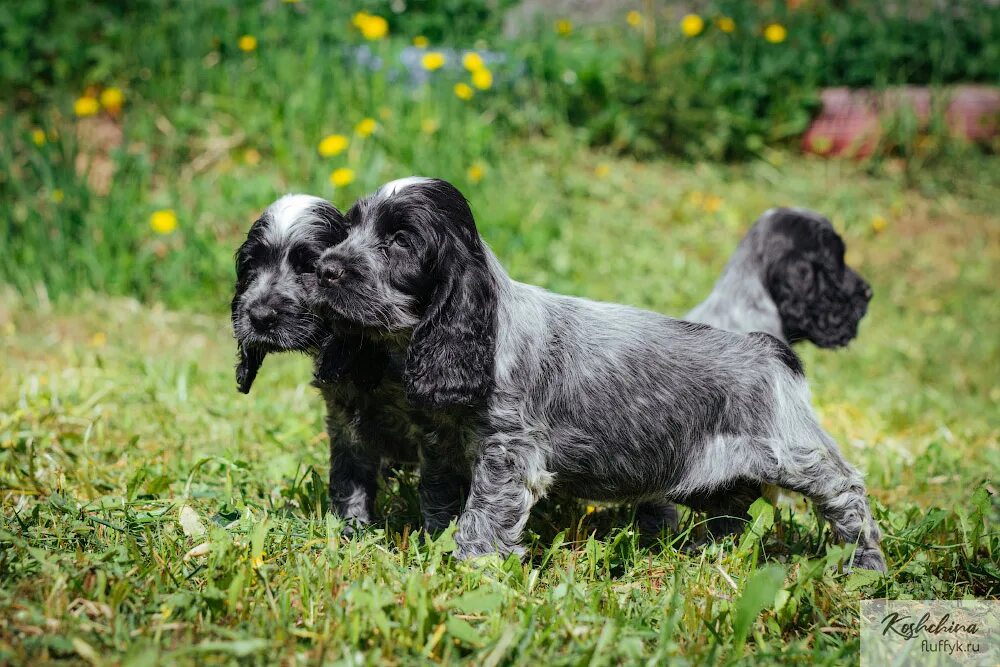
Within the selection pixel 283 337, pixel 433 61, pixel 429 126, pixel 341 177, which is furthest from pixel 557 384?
pixel 433 61

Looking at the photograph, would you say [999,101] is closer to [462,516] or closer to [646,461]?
[646,461]

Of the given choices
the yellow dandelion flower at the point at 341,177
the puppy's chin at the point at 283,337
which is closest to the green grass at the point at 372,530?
the puppy's chin at the point at 283,337

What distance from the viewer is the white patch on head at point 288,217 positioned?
3.40m

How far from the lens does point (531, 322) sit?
131 inches

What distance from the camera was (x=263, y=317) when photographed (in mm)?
3266

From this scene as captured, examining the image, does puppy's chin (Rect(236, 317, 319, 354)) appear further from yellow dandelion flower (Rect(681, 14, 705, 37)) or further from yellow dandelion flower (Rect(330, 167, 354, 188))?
yellow dandelion flower (Rect(681, 14, 705, 37))

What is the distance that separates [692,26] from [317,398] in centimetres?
610

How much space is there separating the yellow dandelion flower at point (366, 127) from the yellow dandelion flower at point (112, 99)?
6.18ft

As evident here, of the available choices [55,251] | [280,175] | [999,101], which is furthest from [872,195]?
[55,251]

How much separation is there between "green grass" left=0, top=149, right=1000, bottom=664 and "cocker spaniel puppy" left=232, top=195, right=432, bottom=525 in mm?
243

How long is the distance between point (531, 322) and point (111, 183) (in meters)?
4.64

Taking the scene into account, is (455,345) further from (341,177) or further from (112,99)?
(112,99)

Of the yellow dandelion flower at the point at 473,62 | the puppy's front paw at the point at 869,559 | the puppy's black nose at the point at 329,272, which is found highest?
the yellow dandelion flower at the point at 473,62

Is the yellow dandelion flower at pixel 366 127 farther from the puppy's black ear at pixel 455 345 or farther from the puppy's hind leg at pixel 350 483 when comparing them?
the puppy's black ear at pixel 455 345
